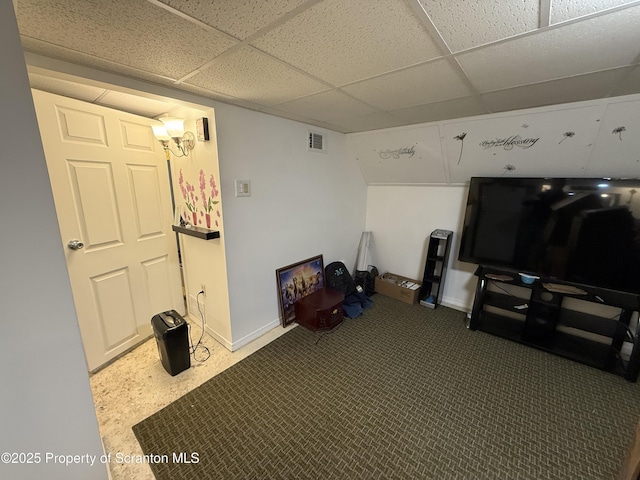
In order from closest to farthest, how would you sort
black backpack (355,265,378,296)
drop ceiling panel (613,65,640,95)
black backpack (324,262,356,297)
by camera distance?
1. drop ceiling panel (613,65,640,95)
2. black backpack (324,262,356,297)
3. black backpack (355,265,378,296)

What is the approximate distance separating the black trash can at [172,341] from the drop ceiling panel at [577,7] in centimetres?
263

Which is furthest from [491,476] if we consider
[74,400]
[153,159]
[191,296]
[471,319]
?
[153,159]

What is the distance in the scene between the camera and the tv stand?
6.51 feet

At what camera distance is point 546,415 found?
166cm

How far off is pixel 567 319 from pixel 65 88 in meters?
4.42

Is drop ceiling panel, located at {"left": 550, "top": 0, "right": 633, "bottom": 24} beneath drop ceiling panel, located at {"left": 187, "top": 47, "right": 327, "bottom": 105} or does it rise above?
beneath

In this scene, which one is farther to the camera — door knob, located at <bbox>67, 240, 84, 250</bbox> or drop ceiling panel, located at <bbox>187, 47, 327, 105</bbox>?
→ door knob, located at <bbox>67, 240, 84, 250</bbox>

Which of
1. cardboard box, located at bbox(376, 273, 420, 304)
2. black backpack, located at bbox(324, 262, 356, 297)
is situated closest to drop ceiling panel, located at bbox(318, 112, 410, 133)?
black backpack, located at bbox(324, 262, 356, 297)

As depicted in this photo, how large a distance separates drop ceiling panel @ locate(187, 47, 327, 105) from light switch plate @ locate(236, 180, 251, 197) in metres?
0.63

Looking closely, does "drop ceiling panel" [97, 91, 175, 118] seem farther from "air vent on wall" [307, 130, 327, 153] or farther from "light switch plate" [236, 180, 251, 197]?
"air vent on wall" [307, 130, 327, 153]

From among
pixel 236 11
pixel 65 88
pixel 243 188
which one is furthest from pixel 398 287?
pixel 65 88

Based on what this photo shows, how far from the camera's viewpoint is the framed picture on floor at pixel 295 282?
2.61 metres

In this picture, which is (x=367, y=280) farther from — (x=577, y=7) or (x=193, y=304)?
(x=577, y=7)

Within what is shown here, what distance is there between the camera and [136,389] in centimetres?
184
